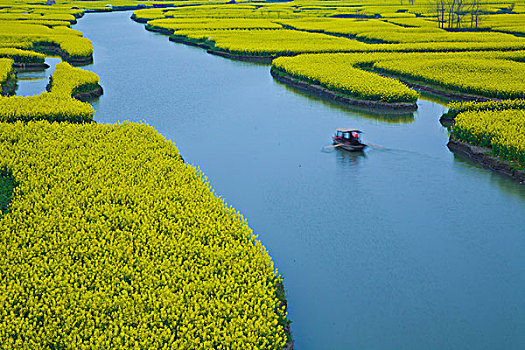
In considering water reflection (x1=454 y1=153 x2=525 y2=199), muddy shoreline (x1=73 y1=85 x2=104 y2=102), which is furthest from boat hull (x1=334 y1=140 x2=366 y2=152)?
muddy shoreline (x1=73 y1=85 x2=104 y2=102)

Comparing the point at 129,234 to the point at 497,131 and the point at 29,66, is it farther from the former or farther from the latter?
the point at 29,66

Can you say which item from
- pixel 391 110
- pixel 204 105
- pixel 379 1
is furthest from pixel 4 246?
pixel 379 1

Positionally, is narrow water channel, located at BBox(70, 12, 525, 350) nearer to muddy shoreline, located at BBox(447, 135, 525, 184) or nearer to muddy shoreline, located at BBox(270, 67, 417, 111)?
muddy shoreline, located at BBox(447, 135, 525, 184)

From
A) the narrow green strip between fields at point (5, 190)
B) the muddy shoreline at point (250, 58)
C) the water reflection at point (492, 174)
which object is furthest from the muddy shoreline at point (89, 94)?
the water reflection at point (492, 174)

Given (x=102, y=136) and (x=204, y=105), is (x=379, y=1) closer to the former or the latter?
(x=204, y=105)

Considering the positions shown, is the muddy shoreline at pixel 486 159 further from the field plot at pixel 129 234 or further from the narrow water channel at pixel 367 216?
the narrow water channel at pixel 367 216
